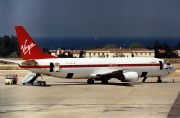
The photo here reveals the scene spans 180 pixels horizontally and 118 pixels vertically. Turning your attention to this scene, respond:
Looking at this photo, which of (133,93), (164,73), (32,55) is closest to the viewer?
(133,93)

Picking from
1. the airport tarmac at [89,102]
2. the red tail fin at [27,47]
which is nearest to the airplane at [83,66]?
the red tail fin at [27,47]

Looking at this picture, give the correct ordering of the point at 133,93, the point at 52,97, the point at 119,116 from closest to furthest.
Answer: the point at 119,116 → the point at 52,97 → the point at 133,93

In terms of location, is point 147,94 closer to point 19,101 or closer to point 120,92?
point 120,92

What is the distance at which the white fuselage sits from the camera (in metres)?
73.2

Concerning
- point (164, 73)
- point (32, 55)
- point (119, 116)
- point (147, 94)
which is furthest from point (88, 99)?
point (164, 73)

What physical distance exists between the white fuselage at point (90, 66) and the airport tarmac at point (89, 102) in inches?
123

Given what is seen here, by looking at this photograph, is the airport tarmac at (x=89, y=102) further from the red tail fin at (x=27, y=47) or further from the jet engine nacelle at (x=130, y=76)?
the red tail fin at (x=27, y=47)

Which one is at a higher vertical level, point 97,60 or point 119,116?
point 97,60

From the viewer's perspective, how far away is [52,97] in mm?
57844

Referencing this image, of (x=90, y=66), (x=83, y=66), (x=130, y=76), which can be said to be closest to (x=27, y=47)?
(x=83, y=66)

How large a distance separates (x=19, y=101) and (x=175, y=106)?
16389mm

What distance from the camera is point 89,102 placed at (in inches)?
2037

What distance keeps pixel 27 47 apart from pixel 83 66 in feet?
28.1

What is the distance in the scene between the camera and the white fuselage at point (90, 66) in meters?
73.2
